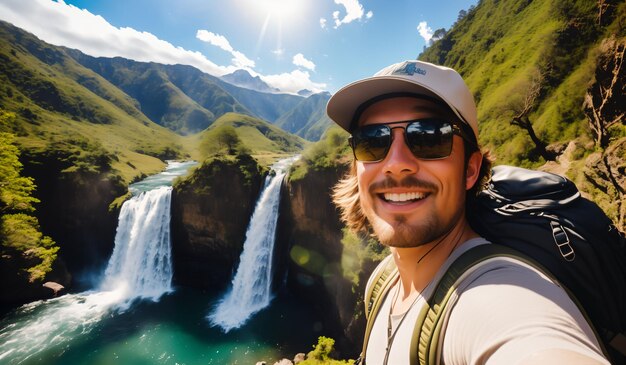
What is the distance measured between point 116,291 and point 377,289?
32816mm

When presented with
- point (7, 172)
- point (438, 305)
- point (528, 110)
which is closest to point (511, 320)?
point (438, 305)

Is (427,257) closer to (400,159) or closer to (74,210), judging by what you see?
(400,159)

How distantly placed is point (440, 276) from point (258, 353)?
20.9m

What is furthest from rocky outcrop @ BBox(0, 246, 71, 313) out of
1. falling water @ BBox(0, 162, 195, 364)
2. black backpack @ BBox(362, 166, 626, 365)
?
black backpack @ BBox(362, 166, 626, 365)

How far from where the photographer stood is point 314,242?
2659cm

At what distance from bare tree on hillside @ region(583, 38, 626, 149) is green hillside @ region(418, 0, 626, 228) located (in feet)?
0.15

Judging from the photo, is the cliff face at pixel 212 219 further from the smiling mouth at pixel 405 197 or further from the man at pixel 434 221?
the smiling mouth at pixel 405 197

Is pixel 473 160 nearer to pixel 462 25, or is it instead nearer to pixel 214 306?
pixel 214 306

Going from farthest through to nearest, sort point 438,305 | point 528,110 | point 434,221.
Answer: point 528,110 → point 434,221 → point 438,305

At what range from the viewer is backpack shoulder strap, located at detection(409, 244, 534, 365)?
136 centimetres

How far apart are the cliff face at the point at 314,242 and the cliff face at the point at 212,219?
4597 millimetres

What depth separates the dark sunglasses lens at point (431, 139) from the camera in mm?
1940

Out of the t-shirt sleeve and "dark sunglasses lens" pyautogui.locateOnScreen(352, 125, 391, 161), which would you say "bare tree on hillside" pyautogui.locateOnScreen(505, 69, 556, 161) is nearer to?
"dark sunglasses lens" pyautogui.locateOnScreen(352, 125, 391, 161)

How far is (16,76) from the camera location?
113 metres
